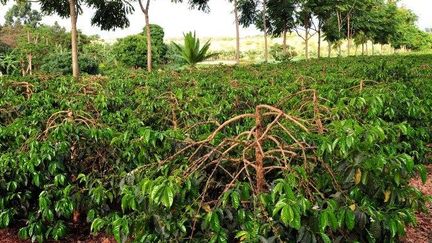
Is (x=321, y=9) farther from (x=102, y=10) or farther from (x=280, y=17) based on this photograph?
(x=102, y=10)

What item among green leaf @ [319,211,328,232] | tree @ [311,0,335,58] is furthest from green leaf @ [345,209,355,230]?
tree @ [311,0,335,58]

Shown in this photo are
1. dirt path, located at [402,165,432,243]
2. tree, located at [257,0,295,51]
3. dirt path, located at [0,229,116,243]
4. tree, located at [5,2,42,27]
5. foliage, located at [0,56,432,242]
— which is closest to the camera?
foliage, located at [0,56,432,242]

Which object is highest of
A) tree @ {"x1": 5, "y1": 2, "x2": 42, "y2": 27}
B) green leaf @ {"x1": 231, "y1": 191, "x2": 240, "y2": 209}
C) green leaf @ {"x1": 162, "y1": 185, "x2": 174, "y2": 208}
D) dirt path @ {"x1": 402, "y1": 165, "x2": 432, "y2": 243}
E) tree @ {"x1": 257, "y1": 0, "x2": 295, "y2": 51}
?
tree @ {"x1": 5, "y1": 2, "x2": 42, "y2": 27}

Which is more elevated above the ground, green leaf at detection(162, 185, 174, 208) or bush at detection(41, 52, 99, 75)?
bush at detection(41, 52, 99, 75)

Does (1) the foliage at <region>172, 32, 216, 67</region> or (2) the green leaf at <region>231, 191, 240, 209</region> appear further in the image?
(1) the foliage at <region>172, 32, 216, 67</region>

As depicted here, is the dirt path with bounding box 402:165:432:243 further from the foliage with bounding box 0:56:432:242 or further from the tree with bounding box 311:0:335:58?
the tree with bounding box 311:0:335:58

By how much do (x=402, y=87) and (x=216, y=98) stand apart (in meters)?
2.14

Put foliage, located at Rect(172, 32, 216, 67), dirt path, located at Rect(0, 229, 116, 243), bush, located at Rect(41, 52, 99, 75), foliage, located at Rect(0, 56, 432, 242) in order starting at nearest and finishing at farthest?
foliage, located at Rect(0, 56, 432, 242) → dirt path, located at Rect(0, 229, 116, 243) → foliage, located at Rect(172, 32, 216, 67) → bush, located at Rect(41, 52, 99, 75)

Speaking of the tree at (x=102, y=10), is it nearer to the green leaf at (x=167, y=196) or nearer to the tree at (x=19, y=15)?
the green leaf at (x=167, y=196)

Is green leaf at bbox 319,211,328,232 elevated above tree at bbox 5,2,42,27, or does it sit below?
below

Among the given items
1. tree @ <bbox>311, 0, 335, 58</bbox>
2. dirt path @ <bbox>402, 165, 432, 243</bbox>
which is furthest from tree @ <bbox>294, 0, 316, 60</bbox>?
dirt path @ <bbox>402, 165, 432, 243</bbox>

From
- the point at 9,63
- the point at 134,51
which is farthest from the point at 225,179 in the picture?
the point at 134,51

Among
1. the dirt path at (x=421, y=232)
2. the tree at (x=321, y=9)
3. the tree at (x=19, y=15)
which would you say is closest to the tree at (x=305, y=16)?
the tree at (x=321, y=9)

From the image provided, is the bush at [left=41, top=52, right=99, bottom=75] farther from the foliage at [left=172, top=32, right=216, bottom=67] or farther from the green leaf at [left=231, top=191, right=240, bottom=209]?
the green leaf at [left=231, top=191, right=240, bottom=209]
